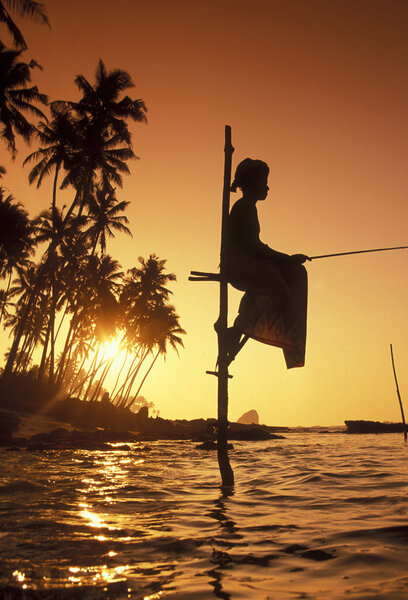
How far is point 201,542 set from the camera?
2.36 meters

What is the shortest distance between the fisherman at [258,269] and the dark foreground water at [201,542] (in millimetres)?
1820

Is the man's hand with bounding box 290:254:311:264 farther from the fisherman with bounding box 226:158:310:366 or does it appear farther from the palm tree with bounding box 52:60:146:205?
the palm tree with bounding box 52:60:146:205

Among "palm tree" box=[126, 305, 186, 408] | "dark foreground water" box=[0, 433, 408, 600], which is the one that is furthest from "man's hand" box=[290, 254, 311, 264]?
"palm tree" box=[126, 305, 186, 408]

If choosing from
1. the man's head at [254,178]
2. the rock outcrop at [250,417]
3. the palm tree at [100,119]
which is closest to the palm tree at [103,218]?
the palm tree at [100,119]

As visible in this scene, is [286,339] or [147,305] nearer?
[286,339]

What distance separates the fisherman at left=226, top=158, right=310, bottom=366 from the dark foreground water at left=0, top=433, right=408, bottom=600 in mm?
1820

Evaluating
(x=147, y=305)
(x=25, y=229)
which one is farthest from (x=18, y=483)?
(x=147, y=305)

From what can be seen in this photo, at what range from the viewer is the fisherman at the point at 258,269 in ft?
15.4

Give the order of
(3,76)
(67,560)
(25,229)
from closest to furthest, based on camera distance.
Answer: (67,560), (25,229), (3,76)

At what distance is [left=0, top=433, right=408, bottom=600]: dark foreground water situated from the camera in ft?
5.28

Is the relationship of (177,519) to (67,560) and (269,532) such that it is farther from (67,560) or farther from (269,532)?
(67,560)

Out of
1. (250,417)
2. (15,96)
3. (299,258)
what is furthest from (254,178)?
(250,417)

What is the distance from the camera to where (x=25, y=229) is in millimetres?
16750

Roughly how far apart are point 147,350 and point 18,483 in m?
34.9
